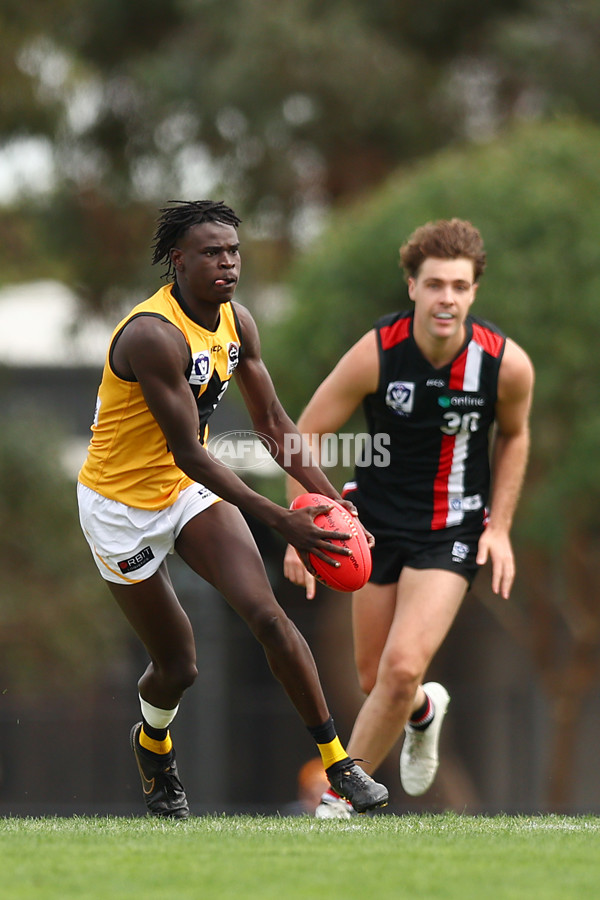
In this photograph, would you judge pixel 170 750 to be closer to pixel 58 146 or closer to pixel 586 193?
pixel 586 193

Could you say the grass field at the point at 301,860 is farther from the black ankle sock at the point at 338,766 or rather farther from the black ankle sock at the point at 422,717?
the black ankle sock at the point at 422,717

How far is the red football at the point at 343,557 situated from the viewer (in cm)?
546

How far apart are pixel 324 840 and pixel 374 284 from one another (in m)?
10.6

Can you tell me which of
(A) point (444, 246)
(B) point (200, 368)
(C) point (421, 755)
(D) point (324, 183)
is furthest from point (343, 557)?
(D) point (324, 183)

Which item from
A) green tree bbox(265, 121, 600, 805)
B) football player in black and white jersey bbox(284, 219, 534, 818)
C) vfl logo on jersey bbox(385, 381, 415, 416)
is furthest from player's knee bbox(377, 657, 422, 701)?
green tree bbox(265, 121, 600, 805)

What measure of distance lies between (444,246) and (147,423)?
1689 millimetres

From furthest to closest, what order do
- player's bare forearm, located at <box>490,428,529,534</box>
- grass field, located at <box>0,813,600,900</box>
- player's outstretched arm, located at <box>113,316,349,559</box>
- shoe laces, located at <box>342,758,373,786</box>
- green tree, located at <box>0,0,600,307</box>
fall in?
1. green tree, located at <box>0,0,600,307</box>
2. player's bare forearm, located at <box>490,428,529,534</box>
3. shoe laces, located at <box>342,758,373,786</box>
4. player's outstretched arm, located at <box>113,316,349,559</box>
5. grass field, located at <box>0,813,600,900</box>

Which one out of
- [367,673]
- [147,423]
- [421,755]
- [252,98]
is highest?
[252,98]

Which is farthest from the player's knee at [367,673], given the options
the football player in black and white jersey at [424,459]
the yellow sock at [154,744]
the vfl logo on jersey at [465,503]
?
the yellow sock at [154,744]

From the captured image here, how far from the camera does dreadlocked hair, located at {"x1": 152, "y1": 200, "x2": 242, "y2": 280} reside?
556 cm

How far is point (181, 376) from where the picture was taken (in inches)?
208

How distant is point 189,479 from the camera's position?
5.82 m

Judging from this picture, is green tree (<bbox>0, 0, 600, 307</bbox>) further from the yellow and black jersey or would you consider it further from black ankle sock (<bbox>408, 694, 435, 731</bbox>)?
the yellow and black jersey

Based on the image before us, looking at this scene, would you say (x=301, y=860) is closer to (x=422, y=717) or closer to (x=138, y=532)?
(x=138, y=532)
